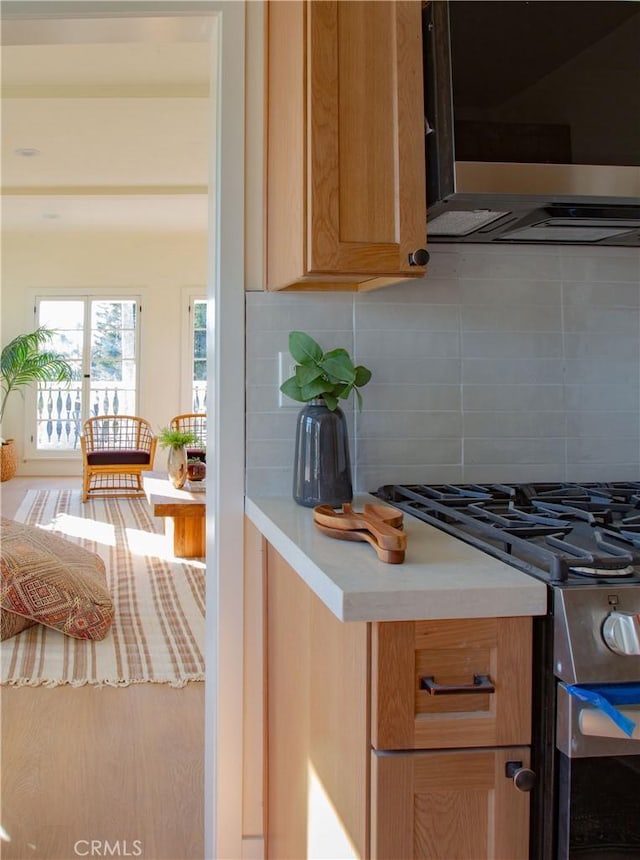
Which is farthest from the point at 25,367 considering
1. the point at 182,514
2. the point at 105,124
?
the point at 182,514

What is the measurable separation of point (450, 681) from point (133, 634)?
8.87 feet

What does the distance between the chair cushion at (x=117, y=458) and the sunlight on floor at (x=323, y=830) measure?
6.38 m

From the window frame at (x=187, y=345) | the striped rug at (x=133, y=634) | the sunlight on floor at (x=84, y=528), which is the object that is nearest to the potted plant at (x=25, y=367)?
the window frame at (x=187, y=345)

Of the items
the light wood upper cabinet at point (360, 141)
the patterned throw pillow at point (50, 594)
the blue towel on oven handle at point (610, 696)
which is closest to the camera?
the blue towel on oven handle at point (610, 696)

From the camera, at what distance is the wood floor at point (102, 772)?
6.40 feet

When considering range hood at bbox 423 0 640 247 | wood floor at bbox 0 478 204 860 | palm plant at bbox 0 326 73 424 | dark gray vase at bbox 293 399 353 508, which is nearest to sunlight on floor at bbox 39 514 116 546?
wood floor at bbox 0 478 204 860

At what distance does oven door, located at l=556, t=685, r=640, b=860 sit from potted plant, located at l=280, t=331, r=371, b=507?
0.72 meters

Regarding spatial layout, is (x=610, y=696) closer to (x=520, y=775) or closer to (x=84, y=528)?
(x=520, y=775)

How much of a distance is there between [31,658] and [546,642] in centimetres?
267

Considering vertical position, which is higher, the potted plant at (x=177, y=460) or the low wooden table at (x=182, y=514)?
the potted plant at (x=177, y=460)

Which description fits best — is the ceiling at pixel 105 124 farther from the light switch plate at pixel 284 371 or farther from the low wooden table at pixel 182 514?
the low wooden table at pixel 182 514

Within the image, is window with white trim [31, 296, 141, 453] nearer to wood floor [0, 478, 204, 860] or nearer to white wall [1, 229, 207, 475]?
white wall [1, 229, 207, 475]

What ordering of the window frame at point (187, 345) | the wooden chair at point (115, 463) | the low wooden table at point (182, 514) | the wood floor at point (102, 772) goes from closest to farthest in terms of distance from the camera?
the wood floor at point (102, 772), the low wooden table at point (182, 514), the wooden chair at point (115, 463), the window frame at point (187, 345)

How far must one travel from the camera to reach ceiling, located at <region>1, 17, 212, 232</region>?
4102 millimetres
